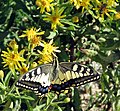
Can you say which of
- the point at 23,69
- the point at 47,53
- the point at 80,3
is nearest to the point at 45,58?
A: the point at 47,53

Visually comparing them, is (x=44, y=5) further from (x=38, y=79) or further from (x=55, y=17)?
(x=38, y=79)

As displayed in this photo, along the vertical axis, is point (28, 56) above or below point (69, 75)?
above

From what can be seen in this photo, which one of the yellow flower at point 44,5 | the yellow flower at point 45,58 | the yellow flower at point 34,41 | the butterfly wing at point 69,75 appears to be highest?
the yellow flower at point 44,5

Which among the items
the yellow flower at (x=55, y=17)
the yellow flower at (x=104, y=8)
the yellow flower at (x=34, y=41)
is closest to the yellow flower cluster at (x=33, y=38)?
the yellow flower at (x=34, y=41)

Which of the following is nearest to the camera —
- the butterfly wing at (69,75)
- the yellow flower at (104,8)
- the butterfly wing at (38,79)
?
the butterfly wing at (38,79)

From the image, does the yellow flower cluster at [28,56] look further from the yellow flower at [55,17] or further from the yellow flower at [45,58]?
the yellow flower at [55,17]

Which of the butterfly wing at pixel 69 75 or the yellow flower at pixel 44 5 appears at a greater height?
the yellow flower at pixel 44 5

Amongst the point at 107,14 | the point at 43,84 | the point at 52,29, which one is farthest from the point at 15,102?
the point at 107,14

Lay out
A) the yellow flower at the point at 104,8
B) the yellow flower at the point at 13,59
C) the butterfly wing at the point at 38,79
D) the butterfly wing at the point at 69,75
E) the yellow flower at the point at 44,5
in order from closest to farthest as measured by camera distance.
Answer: the butterfly wing at the point at 38,79, the butterfly wing at the point at 69,75, the yellow flower at the point at 13,59, the yellow flower at the point at 44,5, the yellow flower at the point at 104,8

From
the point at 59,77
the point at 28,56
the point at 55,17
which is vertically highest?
the point at 55,17
